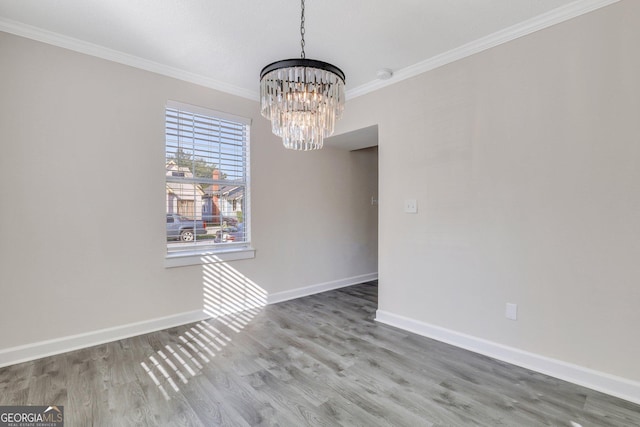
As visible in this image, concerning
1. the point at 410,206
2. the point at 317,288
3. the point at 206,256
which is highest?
the point at 410,206

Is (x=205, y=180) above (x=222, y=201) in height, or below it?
above

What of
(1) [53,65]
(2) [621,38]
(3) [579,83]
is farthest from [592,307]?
(1) [53,65]

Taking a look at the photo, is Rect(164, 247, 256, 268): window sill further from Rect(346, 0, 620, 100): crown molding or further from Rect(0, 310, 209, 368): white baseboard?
Rect(346, 0, 620, 100): crown molding

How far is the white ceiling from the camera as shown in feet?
6.86

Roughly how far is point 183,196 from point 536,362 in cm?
339

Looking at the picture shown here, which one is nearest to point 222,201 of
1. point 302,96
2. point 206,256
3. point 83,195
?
point 206,256

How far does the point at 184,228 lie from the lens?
319cm

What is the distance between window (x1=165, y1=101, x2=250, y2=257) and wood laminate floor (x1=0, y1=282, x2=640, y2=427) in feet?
3.32

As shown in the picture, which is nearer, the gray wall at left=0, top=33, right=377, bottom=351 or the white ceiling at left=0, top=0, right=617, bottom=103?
the white ceiling at left=0, top=0, right=617, bottom=103

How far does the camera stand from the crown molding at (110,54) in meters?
2.33

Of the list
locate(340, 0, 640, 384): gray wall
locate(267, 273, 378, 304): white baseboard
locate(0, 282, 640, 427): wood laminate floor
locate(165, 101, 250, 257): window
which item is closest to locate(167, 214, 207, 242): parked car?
locate(165, 101, 250, 257): window

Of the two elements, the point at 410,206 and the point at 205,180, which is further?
the point at 205,180

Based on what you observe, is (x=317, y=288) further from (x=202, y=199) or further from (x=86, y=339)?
(x=86, y=339)

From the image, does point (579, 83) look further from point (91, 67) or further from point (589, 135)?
point (91, 67)
